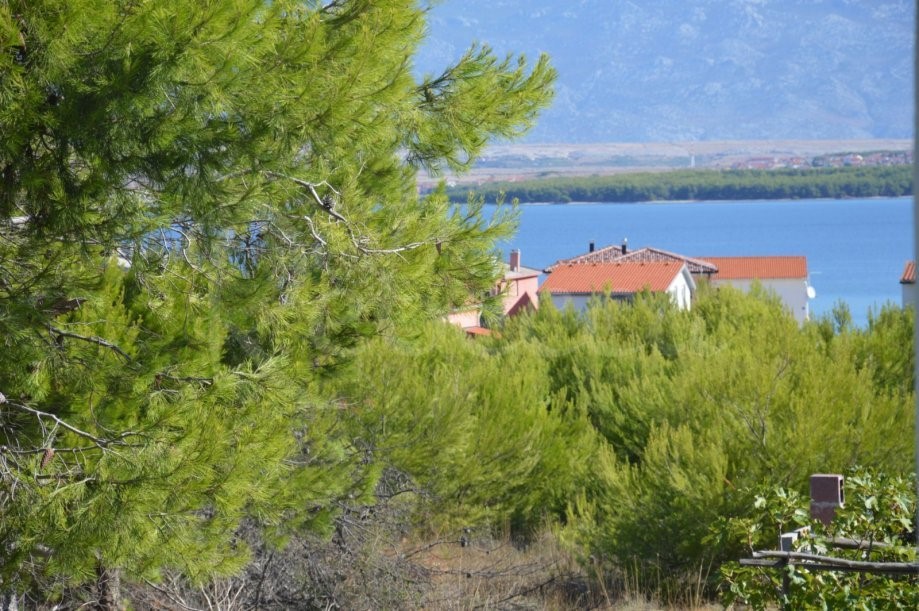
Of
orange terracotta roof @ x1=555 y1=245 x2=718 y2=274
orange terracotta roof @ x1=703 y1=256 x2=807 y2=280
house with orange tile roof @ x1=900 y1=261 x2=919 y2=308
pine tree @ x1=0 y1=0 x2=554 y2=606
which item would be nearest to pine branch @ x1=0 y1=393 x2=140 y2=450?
pine tree @ x1=0 y1=0 x2=554 y2=606

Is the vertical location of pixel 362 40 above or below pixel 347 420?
above

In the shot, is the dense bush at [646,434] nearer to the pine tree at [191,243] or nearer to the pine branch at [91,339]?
the pine tree at [191,243]

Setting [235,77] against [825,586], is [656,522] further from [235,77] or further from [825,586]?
[235,77]

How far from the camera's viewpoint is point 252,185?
595 centimetres

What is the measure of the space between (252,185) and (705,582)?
5.80m

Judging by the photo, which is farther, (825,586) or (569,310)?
(569,310)

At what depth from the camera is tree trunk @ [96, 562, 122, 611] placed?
7051mm

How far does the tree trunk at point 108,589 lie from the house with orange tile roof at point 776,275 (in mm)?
58848

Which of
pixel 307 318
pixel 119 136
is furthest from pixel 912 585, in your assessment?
pixel 119 136

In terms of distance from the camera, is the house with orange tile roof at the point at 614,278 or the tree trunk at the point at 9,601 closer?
the tree trunk at the point at 9,601

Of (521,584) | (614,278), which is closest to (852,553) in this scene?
(521,584)

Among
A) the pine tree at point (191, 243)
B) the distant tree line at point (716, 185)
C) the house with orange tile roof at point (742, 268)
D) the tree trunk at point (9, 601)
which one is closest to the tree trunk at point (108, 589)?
the pine tree at point (191, 243)

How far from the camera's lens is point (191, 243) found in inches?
245

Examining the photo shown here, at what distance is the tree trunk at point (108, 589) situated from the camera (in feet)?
23.1
